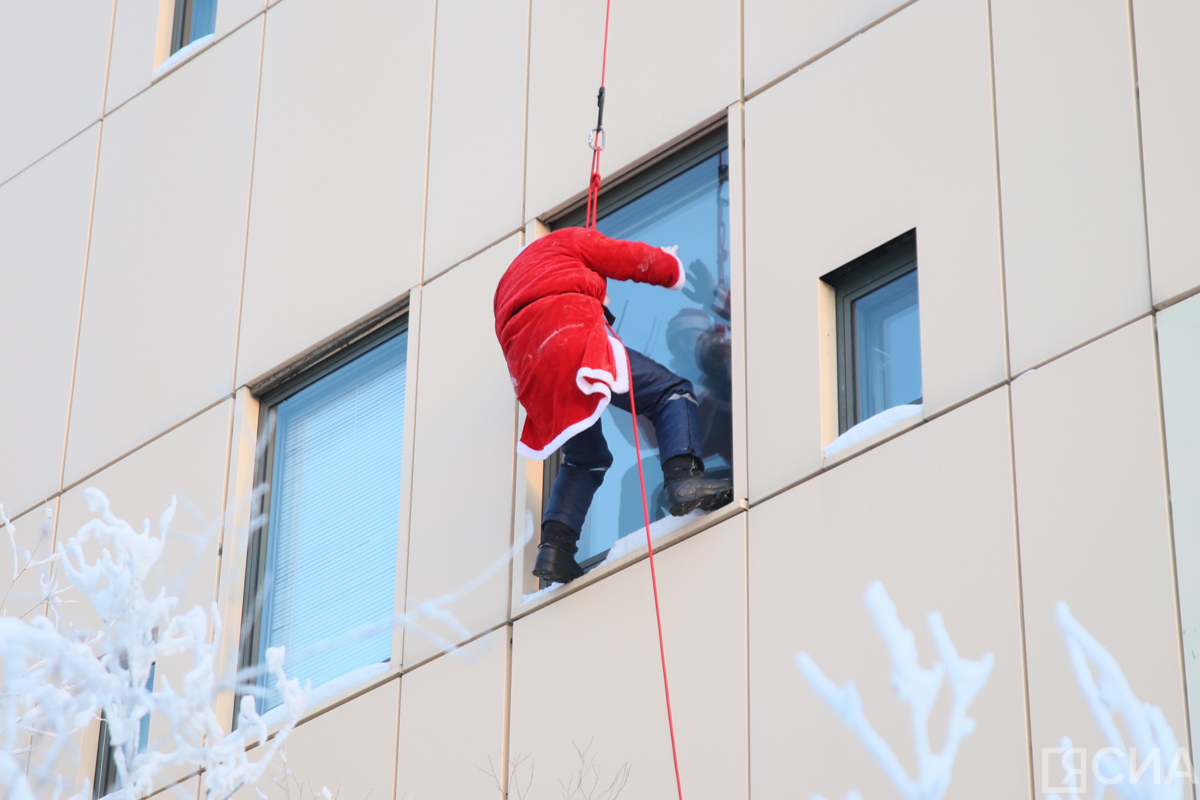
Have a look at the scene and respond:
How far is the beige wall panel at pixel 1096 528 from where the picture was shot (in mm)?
5152

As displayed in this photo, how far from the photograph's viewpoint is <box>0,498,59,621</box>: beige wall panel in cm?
948

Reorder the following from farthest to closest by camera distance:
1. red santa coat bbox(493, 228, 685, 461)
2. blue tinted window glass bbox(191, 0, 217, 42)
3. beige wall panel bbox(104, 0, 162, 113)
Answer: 1. beige wall panel bbox(104, 0, 162, 113)
2. blue tinted window glass bbox(191, 0, 217, 42)
3. red santa coat bbox(493, 228, 685, 461)

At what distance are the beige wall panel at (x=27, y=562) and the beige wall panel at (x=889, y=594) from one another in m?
4.69

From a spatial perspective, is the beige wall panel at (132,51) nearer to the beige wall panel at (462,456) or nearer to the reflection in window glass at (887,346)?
the beige wall panel at (462,456)

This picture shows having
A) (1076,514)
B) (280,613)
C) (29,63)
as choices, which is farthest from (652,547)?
(29,63)

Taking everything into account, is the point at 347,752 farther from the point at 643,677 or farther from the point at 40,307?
the point at 40,307

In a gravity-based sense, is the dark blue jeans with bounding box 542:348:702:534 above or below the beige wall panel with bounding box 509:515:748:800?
above

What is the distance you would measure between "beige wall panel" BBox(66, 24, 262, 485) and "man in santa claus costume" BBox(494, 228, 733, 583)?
2836 mm

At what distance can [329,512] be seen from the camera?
841 cm

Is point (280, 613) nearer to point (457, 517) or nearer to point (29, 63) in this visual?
point (457, 517)

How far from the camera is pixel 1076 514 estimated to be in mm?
5422

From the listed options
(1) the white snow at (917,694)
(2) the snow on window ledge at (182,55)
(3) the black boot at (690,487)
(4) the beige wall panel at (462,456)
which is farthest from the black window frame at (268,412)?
(1) the white snow at (917,694)

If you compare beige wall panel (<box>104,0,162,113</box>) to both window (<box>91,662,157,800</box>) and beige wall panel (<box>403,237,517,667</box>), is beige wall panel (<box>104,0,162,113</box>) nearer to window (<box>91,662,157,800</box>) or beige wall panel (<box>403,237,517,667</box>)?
beige wall panel (<box>403,237,517,667</box>)

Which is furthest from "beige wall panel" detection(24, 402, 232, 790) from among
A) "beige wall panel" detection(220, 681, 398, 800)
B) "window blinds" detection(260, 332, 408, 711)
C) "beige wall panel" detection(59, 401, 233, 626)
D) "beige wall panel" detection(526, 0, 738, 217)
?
"beige wall panel" detection(526, 0, 738, 217)
